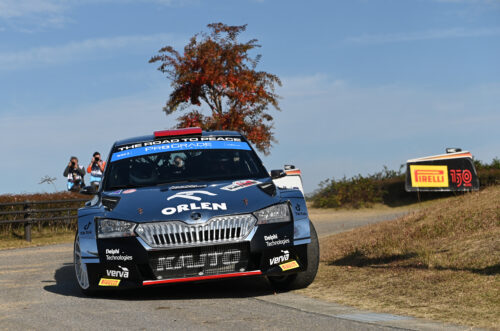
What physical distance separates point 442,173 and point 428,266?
18554 mm

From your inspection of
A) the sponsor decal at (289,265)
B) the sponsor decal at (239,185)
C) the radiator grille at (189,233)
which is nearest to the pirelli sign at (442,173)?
the sponsor decal at (239,185)

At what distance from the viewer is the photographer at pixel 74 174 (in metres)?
Result: 22.7

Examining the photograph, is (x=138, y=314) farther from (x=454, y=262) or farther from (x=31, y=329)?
(x=454, y=262)

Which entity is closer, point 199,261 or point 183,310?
point 183,310

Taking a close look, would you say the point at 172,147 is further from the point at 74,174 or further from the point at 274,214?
the point at 74,174

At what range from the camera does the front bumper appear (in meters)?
7.20

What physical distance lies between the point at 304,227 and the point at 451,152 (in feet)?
66.3

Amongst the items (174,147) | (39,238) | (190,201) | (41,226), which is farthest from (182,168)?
(41,226)

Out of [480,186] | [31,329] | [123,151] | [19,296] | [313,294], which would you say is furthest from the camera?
[480,186]

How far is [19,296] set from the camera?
842 cm

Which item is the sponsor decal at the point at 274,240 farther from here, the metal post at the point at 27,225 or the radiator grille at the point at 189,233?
the metal post at the point at 27,225

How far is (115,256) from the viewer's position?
24.1 feet

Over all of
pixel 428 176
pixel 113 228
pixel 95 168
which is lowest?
pixel 113 228

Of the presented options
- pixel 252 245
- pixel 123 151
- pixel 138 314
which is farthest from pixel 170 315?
pixel 123 151
